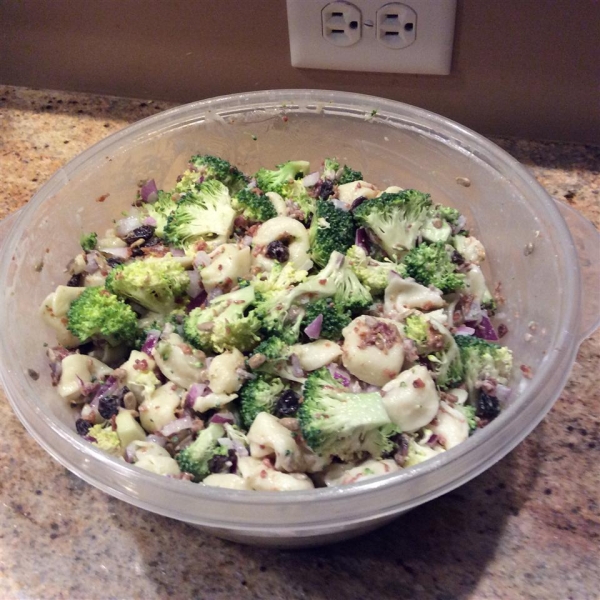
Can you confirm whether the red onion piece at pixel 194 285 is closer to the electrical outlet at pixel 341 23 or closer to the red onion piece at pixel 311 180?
the red onion piece at pixel 311 180

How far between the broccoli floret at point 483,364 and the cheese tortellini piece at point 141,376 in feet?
Result: 1.33

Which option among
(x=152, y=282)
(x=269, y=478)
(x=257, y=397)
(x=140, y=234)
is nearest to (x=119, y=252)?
(x=140, y=234)

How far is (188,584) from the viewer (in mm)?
801

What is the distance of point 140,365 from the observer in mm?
855

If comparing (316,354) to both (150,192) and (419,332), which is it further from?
(150,192)

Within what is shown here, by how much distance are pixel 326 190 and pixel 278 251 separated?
0.53ft

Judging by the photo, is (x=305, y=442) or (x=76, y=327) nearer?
(x=305, y=442)

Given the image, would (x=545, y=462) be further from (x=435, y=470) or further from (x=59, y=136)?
(x=59, y=136)

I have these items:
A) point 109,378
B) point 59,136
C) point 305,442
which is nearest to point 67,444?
point 109,378

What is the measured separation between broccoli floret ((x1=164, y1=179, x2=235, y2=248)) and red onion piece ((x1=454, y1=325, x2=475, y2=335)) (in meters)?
0.36

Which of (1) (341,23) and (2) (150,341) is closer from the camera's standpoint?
(2) (150,341)

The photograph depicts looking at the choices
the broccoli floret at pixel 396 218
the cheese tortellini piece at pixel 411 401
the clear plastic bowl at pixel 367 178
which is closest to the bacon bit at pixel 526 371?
the clear plastic bowl at pixel 367 178

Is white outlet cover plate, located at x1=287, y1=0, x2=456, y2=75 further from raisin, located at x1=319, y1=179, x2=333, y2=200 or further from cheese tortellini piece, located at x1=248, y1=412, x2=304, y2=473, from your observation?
cheese tortellini piece, located at x1=248, y1=412, x2=304, y2=473

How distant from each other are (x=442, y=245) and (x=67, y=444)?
56 cm
